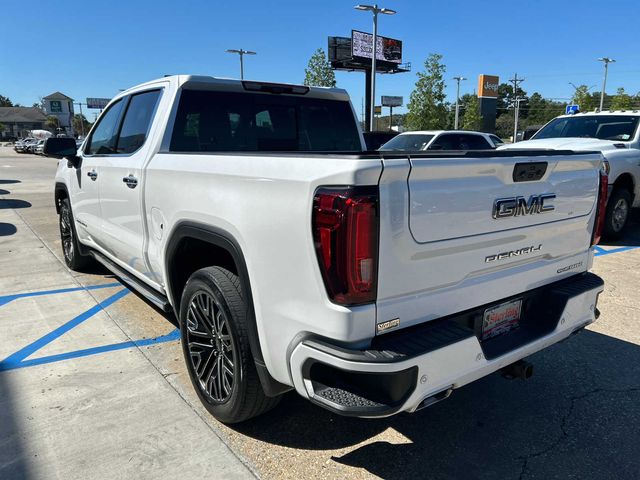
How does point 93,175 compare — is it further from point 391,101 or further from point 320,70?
point 391,101

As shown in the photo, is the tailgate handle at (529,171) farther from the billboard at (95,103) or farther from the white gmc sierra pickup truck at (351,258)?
the billboard at (95,103)

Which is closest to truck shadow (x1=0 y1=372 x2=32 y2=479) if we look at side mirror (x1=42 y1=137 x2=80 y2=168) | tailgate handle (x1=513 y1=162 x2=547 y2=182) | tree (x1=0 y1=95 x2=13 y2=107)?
side mirror (x1=42 y1=137 x2=80 y2=168)

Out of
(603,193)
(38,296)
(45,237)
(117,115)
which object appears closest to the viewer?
(603,193)

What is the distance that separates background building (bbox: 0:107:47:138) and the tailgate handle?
424 feet

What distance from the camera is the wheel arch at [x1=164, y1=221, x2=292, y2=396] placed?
239 centimetres

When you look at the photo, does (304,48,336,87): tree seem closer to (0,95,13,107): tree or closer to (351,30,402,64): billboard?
(351,30,402,64): billboard

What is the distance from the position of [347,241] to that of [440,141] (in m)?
11.0

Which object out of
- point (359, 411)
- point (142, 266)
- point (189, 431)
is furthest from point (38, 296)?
point (359, 411)

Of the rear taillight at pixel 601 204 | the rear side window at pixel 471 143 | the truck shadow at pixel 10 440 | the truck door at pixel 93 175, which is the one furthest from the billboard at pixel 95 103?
the rear taillight at pixel 601 204

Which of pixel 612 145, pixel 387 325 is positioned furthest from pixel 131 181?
pixel 612 145

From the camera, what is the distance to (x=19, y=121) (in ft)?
375

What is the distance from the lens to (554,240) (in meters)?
2.75

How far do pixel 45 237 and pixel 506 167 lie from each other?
8084 mm

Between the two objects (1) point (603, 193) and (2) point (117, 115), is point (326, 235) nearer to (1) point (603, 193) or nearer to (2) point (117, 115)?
(1) point (603, 193)
